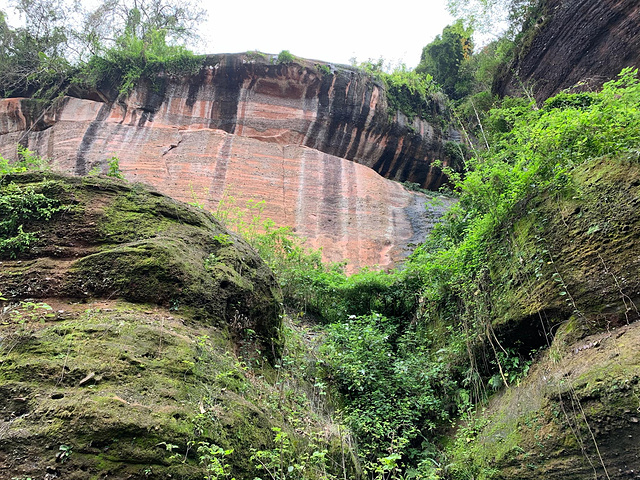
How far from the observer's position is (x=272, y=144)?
1631cm

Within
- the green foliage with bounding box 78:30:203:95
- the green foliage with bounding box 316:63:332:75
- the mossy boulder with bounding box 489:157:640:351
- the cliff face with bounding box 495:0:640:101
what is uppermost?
the cliff face with bounding box 495:0:640:101

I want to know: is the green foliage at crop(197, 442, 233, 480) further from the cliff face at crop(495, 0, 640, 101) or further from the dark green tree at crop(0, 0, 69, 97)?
the dark green tree at crop(0, 0, 69, 97)

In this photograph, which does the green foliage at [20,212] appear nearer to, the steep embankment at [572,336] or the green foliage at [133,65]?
the steep embankment at [572,336]

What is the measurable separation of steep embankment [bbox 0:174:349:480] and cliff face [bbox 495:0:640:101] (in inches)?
408

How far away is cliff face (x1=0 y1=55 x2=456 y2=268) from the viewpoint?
14766mm

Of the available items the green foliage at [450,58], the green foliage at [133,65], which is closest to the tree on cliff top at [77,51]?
the green foliage at [133,65]

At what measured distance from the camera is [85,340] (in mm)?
3992

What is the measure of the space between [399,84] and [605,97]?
12.7 metres

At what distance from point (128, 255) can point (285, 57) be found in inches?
539

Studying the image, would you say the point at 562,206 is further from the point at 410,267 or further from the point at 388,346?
the point at 410,267

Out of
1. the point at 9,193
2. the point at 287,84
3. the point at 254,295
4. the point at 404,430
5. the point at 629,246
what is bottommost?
the point at 404,430

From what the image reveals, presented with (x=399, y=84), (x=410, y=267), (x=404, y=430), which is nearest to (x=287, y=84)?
(x=399, y=84)

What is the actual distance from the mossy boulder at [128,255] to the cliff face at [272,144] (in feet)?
26.3

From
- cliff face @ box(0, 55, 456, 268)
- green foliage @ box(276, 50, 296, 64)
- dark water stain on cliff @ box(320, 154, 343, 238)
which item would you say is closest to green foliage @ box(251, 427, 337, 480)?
cliff face @ box(0, 55, 456, 268)
